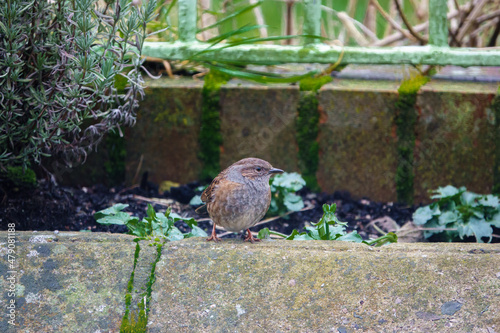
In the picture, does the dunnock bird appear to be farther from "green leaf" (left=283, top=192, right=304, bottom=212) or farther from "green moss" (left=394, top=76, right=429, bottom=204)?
"green moss" (left=394, top=76, right=429, bottom=204)

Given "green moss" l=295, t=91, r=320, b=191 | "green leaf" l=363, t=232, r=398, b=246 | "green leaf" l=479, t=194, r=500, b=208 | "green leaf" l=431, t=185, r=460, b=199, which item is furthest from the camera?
"green moss" l=295, t=91, r=320, b=191

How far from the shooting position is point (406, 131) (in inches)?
157

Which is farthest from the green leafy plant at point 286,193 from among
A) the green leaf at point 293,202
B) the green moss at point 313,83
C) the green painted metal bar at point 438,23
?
the green painted metal bar at point 438,23

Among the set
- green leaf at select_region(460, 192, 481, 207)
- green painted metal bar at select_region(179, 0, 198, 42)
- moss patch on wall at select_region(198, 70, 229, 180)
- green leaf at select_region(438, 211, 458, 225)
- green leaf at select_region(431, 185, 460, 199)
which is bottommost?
green leaf at select_region(438, 211, 458, 225)

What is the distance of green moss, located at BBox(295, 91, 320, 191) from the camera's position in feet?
13.4

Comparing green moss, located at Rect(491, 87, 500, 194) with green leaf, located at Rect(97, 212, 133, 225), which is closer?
green leaf, located at Rect(97, 212, 133, 225)

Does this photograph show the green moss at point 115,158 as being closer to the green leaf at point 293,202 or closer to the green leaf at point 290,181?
the green leaf at point 290,181

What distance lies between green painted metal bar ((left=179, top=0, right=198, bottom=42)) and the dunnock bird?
1409 millimetres

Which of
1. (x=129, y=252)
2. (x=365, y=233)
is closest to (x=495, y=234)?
(x=365, y=233)

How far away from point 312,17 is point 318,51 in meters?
0.25

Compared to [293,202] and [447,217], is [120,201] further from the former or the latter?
[447,217]

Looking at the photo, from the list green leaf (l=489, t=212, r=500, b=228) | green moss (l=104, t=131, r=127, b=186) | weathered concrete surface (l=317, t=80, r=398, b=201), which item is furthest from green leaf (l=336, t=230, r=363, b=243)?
green moss (l=104, t=131, r=127, b=186)

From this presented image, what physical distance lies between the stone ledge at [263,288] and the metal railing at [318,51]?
6.09 ft

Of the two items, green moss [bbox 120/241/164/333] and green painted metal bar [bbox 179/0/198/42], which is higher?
green painted metal bar [bbox 179/0/198/42]
